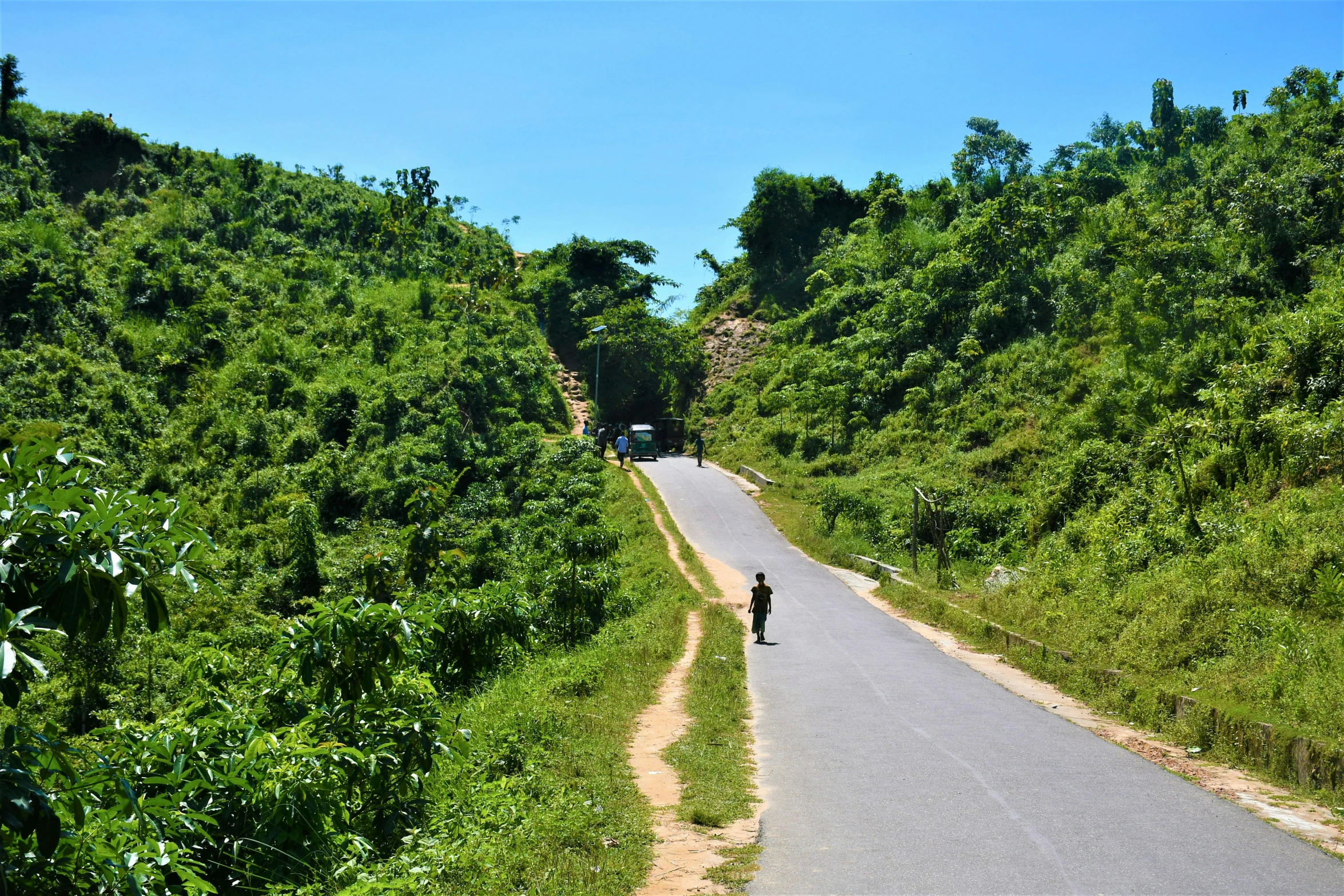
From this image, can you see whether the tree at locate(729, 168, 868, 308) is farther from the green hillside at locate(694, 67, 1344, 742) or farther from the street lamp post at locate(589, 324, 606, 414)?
the street lamp post at locate(589, 324, 606, 414)

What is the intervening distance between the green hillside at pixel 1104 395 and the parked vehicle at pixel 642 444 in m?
4.10

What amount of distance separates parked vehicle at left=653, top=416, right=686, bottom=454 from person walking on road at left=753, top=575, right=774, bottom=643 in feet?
116

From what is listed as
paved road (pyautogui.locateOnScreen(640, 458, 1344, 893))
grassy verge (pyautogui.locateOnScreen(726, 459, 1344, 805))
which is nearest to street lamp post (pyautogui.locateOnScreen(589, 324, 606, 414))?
grassy verge (pyautogui.locateOnScreen(726, 459, 1344, 805))

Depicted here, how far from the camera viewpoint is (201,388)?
42.3m

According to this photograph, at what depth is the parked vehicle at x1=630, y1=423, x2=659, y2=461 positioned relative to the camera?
42.9 m

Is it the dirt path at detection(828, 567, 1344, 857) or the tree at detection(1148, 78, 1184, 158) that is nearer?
the dirt path at detection(828, 567, 1344, 857)

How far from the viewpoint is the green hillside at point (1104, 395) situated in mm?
13297

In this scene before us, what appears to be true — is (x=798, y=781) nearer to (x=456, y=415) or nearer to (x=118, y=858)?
(x=118, y=858)

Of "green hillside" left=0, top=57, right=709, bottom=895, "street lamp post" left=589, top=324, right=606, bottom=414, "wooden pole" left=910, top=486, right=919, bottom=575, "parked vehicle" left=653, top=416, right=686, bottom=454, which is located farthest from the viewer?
"parked vehicle" left=653, top=416, right=686, bottom=454

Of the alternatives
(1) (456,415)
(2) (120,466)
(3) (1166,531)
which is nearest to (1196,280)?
(3) (1166,531)

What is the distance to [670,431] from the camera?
53.2 meters

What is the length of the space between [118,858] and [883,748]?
7.18 metres

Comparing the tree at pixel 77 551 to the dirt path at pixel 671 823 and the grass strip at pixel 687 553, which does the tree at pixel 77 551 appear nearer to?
the dirt path at pixel 671 823

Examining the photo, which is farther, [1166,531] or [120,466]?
[120,466]
